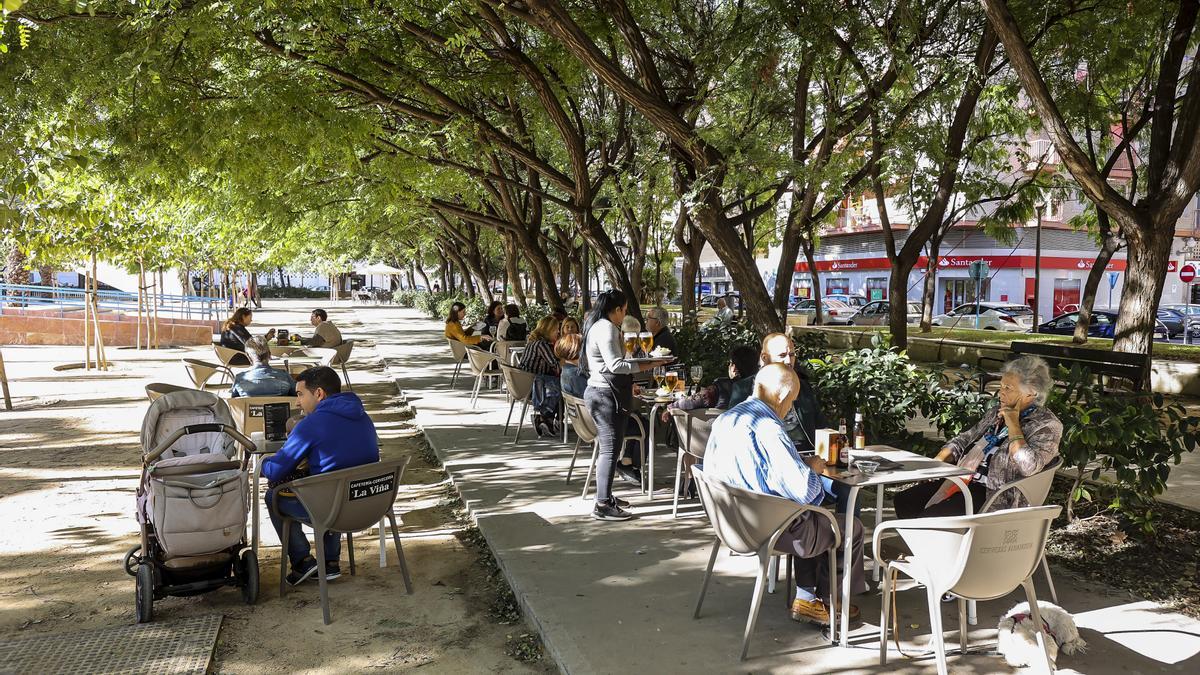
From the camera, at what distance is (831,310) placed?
36.4 metres

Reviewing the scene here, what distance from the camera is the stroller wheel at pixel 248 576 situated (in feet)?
16.1

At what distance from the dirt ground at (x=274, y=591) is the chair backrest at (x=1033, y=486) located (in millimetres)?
2421

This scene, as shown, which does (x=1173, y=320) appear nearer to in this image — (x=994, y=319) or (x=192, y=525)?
(x=994, y=319)

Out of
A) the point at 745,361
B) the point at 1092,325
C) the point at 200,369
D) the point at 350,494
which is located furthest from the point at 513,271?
the point at 1092,325

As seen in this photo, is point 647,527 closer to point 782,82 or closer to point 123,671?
point 123,671

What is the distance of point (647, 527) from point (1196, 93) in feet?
20.5

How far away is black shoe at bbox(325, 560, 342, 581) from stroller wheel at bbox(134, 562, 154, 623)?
3.20 feet

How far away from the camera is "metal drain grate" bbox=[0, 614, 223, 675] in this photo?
163 inches

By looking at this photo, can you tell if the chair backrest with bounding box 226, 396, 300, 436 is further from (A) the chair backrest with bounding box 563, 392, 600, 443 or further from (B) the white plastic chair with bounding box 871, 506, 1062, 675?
(B) the white plastic chair with bounding box 871, 506, 1062, 675

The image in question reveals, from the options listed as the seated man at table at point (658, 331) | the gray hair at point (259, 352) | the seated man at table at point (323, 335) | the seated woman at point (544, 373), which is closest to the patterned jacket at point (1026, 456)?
the seated man at table at point (658, 331)

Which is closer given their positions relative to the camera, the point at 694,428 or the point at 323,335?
the point at 694,428

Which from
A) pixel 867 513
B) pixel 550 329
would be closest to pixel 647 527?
pixel 867 513

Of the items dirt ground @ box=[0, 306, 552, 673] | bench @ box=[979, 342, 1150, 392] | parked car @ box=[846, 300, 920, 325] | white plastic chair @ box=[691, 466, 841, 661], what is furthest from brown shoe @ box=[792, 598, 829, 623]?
parked car @ box=[846, 300, 920, 325]

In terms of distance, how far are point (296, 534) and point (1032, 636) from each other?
4.06 meters
